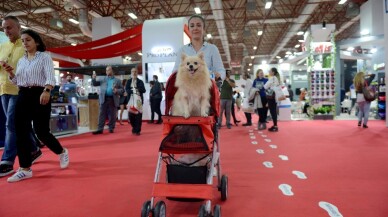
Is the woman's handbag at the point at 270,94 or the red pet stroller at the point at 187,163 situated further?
the woman's handbag at the point at 270,94

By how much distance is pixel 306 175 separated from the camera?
2.90 meters

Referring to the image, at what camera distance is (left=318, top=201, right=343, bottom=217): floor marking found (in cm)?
189

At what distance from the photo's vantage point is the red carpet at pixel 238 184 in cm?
204

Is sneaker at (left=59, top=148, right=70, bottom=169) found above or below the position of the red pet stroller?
below

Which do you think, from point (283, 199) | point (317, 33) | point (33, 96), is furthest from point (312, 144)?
point (317, 33)

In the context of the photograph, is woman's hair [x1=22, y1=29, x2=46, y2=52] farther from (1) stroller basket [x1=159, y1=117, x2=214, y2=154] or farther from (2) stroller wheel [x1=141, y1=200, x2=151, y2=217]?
(2) stroller wheel [x1=141, y1=200, x2=151, y2=217]

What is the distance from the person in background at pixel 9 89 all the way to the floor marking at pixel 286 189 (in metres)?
2.83

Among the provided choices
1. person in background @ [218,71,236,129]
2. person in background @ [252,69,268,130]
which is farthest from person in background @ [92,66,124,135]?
person in background @ [252,69,268,130]

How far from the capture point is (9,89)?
325cm

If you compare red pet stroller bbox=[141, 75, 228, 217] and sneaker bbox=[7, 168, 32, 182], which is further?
sneaker bbox=[7, 168, 32, 182]

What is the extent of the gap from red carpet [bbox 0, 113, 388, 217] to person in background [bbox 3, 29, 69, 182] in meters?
0.33

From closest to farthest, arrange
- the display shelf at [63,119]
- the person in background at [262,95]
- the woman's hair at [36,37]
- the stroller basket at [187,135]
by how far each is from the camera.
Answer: the stroller basket at [187,135]
the woman's hair at [36,37]
the display shelf at [63,119]
the person in background at [262,95]

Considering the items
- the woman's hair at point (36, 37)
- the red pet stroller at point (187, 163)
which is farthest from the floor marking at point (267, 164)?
the woman's hair at point (36, 37)

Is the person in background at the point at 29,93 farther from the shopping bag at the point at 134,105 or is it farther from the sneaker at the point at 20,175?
the shopping bag at the point at 134,105
